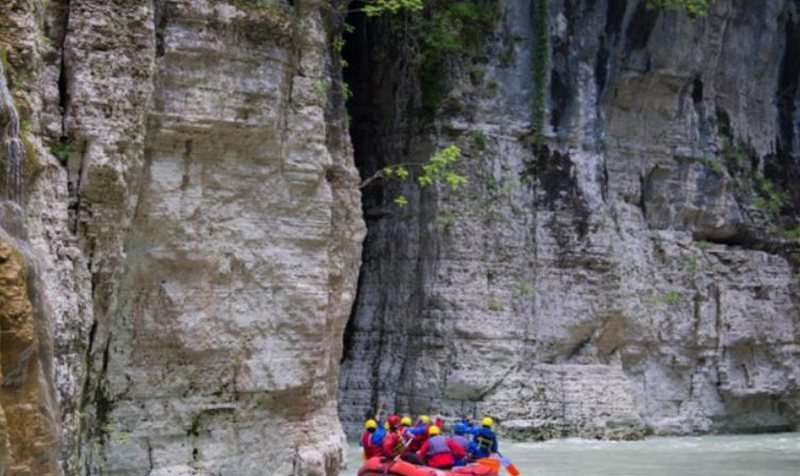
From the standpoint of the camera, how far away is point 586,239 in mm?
23094

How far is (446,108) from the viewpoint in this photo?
22.4m

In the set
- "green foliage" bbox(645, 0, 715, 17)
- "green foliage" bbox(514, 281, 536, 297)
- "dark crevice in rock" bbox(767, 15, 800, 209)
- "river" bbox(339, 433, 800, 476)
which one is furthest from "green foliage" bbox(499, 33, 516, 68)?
"dark crevice in rock" bbox(767, 15, 800, 209)

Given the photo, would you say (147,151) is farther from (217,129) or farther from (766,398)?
(766,398)

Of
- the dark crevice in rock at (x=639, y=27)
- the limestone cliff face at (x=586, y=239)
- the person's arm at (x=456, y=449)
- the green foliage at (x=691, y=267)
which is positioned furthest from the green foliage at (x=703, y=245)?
the person's arm at (x=456, y=449)

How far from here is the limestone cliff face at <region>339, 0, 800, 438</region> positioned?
2225 centimetres

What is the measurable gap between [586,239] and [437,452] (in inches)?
345

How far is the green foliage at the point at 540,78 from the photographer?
75.3ft

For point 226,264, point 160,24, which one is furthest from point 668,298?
point 160,24

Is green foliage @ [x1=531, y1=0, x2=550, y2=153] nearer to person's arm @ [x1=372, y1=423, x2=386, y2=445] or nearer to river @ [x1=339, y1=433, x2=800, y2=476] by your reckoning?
river @ [x1=339, y1=433, x2=800, y2=476]

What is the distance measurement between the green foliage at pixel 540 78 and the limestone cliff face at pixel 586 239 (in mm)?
42

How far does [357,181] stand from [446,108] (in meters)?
5.39

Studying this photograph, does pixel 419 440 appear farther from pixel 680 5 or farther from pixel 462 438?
pixel 680 5

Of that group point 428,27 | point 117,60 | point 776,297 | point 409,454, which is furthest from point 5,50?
point 776,297

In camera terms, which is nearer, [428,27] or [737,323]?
[428,27]
